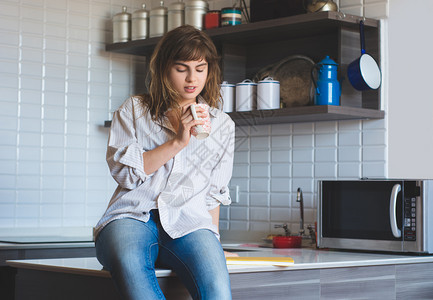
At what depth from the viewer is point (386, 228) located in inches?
104

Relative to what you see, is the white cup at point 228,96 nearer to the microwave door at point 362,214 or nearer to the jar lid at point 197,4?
the jar lid at point 197,4

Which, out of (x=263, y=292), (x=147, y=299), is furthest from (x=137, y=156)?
(x=263, y=292)

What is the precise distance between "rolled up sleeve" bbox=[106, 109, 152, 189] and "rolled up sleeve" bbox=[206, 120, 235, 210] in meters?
0.26

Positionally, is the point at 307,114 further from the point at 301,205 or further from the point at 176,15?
the point at 176,15

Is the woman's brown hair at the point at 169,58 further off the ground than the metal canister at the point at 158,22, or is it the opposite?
the metal canister at the point at 158,22

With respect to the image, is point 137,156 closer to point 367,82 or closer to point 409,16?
point 367,82

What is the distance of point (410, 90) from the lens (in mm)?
2875

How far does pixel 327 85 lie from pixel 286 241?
69cm

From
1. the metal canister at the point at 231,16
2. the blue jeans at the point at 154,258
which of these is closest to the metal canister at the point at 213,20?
the metal canister at the point at 231,16

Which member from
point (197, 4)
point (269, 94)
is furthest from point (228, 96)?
point (197, 4)

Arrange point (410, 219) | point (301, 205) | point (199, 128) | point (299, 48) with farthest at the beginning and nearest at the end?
point (299, 48)
point (301, 205)
point (410, 219)
point (199, 128)

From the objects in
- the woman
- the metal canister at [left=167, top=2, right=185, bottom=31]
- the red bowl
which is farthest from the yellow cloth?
the metal canister at [left=167, top=2, right=185, bottom=31]

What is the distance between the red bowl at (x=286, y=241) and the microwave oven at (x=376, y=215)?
185 millimetres

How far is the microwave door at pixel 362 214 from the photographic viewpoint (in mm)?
2615
